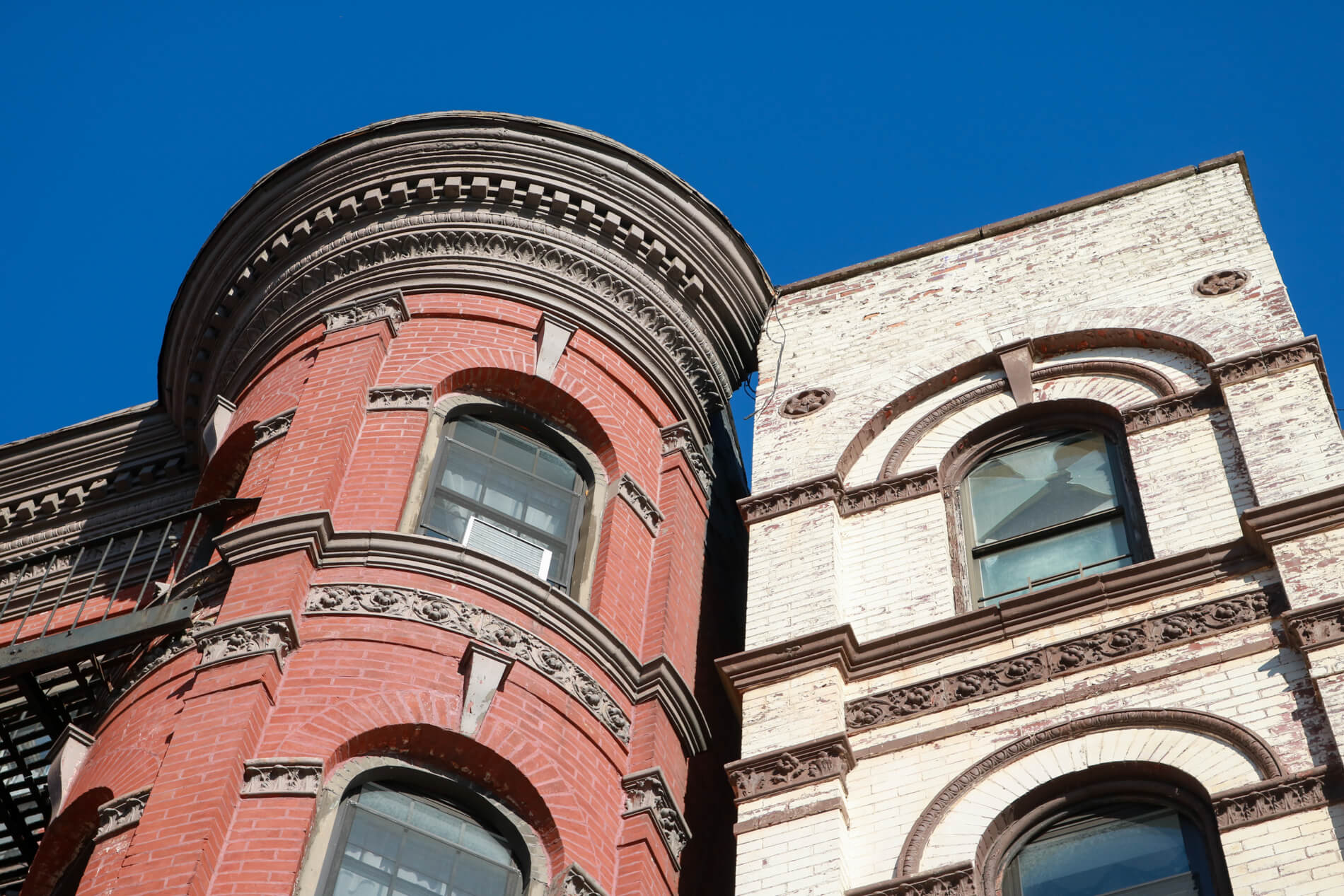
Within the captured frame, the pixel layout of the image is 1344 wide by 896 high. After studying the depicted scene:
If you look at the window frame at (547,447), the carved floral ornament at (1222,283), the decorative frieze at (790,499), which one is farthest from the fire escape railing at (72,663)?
the carved floral ornament at (1222,283)

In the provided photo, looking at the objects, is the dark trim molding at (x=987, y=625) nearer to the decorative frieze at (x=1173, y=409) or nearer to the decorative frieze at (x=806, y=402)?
the decorative frieze at (x=1173, y=409)

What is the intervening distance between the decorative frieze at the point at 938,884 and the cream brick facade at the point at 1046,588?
0.02 m

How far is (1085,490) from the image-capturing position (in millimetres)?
15773

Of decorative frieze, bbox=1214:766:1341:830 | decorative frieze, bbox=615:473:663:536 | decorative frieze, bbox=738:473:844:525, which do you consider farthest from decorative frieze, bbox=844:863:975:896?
decorative frieze, bbox=615:473:663:536

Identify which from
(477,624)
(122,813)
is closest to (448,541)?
(477,624)

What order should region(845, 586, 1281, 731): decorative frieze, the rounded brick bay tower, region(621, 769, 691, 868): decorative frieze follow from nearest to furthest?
the rounded brick bay tower → region(845, 586, 1281, 731): decorative frieze → region(621, 769, 691, 868): decorative frieze

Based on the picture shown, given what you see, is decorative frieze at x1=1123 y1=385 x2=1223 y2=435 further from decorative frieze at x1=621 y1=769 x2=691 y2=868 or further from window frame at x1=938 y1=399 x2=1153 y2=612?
decorative frieze at x1=621 y1=769 x2=691 y2=868

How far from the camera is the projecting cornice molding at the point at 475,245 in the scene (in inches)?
723

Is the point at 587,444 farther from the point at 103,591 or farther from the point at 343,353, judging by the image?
the point at 103,591

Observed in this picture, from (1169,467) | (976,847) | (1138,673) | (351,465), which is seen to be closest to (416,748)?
(351,465)

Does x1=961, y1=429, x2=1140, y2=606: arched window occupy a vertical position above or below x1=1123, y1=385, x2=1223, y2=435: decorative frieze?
below

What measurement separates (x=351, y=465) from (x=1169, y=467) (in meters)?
7.01

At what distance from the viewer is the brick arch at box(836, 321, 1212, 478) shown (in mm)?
16906

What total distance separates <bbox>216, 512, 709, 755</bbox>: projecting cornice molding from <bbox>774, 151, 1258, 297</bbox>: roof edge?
632cm
